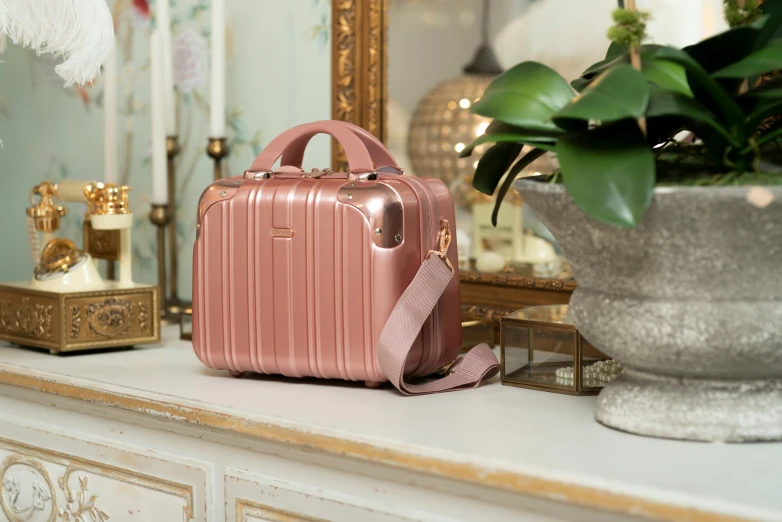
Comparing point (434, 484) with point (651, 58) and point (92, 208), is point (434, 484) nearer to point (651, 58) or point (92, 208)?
point (651, 58)

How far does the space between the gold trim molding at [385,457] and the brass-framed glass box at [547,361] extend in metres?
0.20

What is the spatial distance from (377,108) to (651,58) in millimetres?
466

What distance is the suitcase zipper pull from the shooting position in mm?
778

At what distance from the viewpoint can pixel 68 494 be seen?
2.83 feet

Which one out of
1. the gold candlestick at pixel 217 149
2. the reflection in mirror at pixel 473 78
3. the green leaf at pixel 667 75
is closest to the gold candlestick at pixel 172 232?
the gold candlestick at pixel 217 149

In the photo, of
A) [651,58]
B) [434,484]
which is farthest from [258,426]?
[651,58]

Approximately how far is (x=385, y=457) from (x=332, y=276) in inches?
7.3

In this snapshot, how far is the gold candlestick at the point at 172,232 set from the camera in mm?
1207

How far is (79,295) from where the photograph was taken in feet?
3.13

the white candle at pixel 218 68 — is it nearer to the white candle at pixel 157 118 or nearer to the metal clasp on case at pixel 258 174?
the white candle at pixel 157 118

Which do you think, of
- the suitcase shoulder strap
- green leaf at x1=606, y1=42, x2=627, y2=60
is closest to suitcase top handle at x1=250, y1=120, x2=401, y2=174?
the suitcase shoulder strap

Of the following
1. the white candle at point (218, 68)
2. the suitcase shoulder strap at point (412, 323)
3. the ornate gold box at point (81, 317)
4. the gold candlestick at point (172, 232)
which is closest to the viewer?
the suitcase shoulder strap at point (412, 323)

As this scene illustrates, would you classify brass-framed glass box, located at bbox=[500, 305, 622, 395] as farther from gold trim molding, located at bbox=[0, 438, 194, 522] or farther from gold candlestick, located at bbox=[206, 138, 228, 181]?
gold candlestick, located at bbox=[206, 138, 228, 181]

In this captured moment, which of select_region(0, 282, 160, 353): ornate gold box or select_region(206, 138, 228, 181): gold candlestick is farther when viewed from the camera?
select_region(206, 138, 228, 181): gold candlestick
